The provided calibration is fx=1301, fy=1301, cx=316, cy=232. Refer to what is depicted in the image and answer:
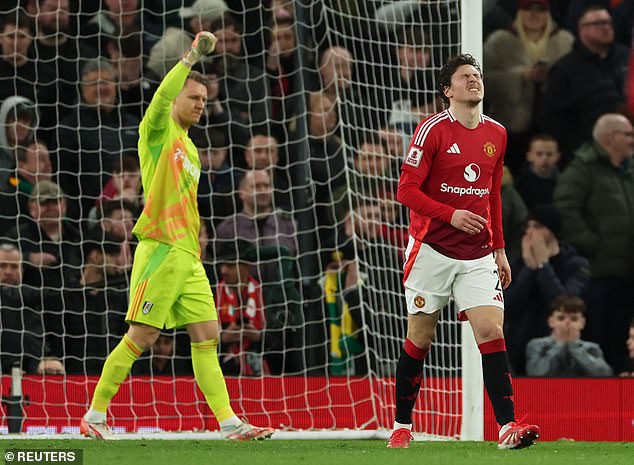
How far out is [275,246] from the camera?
9.62 m

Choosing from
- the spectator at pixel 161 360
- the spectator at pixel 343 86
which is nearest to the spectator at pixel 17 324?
the spectator at pixel 161 360

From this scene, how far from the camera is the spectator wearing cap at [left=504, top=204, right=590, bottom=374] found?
9641mm

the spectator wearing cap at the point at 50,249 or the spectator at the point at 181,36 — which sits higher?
the spectator at the point at 181,36

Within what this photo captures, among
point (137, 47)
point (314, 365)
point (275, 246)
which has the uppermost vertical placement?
point (137, 47)

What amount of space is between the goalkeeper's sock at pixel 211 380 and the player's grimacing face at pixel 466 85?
1.93 m

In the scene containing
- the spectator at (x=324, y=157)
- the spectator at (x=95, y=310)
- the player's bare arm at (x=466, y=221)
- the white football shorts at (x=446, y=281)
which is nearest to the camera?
the player's bare arm at (x=466, y=221)

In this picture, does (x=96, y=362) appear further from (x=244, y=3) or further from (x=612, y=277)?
(x=612, y=277)

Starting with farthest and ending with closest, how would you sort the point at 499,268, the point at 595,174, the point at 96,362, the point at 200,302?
the point at 595,174 < the point at 96,362 < the point at 200,302 < the point at 499,268

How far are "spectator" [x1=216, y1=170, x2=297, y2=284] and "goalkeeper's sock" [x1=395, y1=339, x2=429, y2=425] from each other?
3.37 meters

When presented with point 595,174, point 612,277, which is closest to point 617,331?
point 612,277

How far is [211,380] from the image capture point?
6.99 metres

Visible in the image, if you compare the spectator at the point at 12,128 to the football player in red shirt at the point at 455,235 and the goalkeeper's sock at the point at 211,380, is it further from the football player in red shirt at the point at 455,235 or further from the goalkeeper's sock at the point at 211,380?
the football player in red shirt at the point at 455,235

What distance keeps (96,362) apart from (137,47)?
8.32 feet

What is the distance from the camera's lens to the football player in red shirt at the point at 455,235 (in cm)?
611
